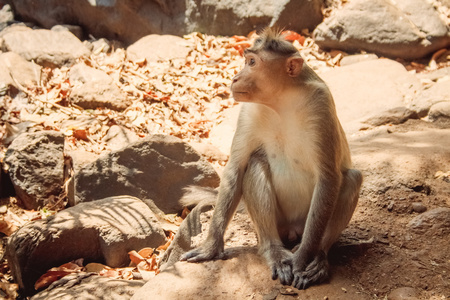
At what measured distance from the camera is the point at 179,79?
9.09 metres

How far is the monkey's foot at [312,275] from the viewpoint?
3.57 metres

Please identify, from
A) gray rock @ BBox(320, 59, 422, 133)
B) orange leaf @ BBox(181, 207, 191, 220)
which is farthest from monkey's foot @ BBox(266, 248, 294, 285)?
gray rock @ BBox(320, 59, 422, 133)

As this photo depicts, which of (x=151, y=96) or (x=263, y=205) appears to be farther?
(x=151, y=96)

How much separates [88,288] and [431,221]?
10.4ft

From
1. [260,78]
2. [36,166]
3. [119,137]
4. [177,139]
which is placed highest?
[260,78]

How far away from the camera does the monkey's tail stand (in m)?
5.73

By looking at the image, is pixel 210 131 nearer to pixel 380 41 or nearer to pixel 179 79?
pixel 179 79

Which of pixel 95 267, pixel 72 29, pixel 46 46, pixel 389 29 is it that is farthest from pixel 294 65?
pixel 72 29

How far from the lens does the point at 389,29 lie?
9195 mm

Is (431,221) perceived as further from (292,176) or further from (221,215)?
(221,215)

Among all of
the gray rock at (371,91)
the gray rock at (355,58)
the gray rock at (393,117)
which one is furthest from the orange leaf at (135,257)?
the gray rock at (355,58)

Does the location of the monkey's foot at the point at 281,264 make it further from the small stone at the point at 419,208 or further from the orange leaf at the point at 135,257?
the orange leaf at the point at 135,257

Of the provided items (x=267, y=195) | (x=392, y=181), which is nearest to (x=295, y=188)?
(x=267, y=195)

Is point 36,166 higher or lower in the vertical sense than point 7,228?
higher
